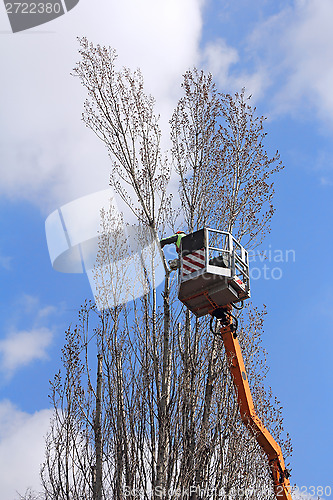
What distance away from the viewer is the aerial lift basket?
785 centimetres

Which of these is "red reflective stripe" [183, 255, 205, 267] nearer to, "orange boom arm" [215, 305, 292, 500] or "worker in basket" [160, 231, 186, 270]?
"worker in basket" [160, 231, 186, 270]

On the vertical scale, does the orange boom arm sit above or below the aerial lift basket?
below

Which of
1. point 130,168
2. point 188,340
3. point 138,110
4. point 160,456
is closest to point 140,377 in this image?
point 188,340

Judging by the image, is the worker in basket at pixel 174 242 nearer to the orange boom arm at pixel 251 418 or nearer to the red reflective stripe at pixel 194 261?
the red reflective stripe at pixel 194 261

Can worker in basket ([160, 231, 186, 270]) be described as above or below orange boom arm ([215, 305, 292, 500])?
above

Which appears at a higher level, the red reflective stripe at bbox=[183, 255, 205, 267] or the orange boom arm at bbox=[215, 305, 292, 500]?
the red reflective stripe at bbox=[183, 255, 205, 267]

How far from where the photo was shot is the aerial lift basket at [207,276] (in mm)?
7848

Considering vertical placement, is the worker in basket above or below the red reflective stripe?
above

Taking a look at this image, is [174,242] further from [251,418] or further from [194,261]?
[251,418]

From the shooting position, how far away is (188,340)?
32.5ft

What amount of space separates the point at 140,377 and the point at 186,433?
4.92ft

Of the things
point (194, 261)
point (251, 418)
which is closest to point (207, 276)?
point (194, 261)

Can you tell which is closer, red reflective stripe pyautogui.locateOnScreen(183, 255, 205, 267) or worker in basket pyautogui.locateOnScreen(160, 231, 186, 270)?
red reflective stripe pyautogui.locateOnScreen(183, 255, 205, 267)

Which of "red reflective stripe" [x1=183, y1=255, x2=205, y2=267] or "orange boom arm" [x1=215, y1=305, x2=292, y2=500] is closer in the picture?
"red reflective stripe" [x1=183, y1=255, x2=205, y2=267]
